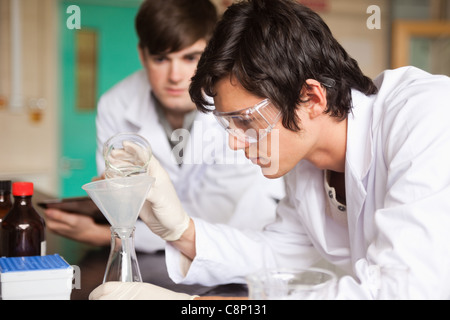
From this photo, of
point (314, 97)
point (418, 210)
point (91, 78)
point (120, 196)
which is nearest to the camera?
point (418, 210)

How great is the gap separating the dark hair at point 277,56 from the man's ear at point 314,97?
0.02 metres

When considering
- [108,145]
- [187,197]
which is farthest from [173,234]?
[187,197]

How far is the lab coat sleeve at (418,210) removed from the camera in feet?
3.47

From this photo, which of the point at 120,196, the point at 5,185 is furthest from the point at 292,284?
the point at 5,185

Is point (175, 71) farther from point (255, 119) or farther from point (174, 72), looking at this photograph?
point (255, 119)

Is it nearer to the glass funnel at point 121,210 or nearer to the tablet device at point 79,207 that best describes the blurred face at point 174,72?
the tablet device at point 79,207

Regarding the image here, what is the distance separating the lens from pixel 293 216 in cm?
189

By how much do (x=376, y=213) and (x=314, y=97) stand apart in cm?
43

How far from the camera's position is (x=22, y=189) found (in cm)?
135

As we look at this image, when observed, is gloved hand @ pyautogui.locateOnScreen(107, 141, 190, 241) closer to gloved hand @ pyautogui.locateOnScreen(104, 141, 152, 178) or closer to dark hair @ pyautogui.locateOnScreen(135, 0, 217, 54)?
gloved hand @ pyautogui.locateOnScreen(104, 141, 152, 178)

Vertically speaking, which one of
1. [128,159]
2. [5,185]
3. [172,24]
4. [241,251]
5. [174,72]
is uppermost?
[172,24]

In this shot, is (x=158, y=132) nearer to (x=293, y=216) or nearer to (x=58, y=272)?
(x=293, y=216)

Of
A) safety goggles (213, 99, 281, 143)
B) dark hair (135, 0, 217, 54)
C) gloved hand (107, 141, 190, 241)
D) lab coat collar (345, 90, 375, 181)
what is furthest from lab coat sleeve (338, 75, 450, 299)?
dark hair (135, 0, 217, 54)

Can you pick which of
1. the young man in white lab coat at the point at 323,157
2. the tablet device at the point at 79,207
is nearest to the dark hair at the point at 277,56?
the young man in white lab coat at the point at 323,157
